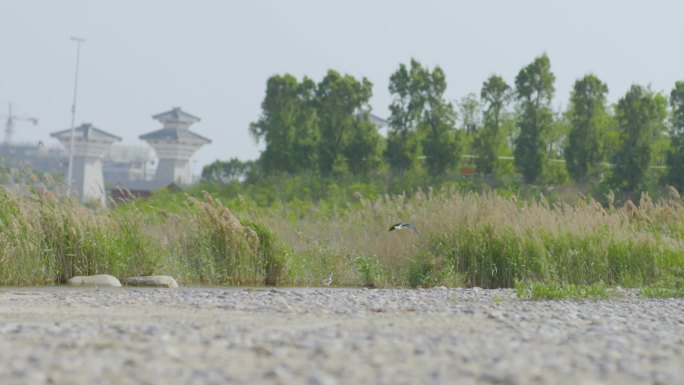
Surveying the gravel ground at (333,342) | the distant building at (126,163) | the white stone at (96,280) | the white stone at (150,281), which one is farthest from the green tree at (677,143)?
the distant building at (126,163)

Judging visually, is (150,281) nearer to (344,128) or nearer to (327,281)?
(327,281)

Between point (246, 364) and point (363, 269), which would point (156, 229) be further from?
point (246, 364)

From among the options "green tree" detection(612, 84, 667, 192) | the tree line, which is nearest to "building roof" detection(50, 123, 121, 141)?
the tree line

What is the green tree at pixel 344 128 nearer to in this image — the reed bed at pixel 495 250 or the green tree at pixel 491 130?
the green tree at pixel 491 130

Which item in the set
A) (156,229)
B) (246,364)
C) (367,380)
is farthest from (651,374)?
(156,229)

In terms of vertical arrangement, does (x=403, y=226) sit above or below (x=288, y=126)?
below

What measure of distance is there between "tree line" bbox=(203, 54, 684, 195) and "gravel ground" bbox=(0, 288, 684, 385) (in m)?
25.0

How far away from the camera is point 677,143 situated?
110 feet

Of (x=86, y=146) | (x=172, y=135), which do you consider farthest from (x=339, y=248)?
(x=86, y=146)

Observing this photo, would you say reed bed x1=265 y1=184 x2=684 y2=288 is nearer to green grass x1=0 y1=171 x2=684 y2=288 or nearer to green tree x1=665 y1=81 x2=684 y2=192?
green grass x1=0 y1=171 x2=684 y2=288

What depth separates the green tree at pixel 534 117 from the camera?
1374 inches

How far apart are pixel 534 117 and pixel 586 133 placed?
1.90 m

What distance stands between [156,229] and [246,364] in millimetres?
9515

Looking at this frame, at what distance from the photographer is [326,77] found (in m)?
38.9
